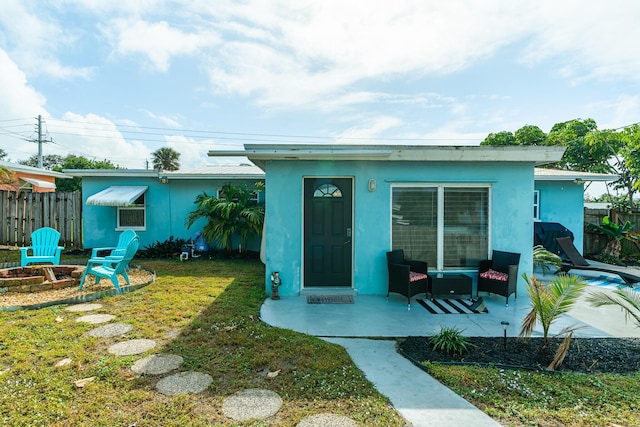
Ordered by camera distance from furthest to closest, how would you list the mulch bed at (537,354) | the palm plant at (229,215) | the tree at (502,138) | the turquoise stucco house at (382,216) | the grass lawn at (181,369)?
1. the tree at (502,138)
2. the palm plant at (229,215)
3. the turquoise stucco house at (382,216)
4. the mulch bed at (537,354)
5. the grass lawn at (181,369)

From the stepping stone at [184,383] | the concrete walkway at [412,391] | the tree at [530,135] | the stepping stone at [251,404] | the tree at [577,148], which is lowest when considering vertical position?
the concrete walkway at [412,391]

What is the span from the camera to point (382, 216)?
660 cm

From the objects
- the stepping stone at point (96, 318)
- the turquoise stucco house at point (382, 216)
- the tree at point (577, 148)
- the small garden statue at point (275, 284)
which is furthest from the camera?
the tree at point (577, 148)

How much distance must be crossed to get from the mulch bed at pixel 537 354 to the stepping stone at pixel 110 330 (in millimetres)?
3721

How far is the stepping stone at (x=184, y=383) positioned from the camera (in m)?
3.08

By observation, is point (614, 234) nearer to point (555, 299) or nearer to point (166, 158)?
point (555, 299)

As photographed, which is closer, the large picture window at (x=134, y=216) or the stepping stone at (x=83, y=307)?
the stepping stone at (x=83, y=307)

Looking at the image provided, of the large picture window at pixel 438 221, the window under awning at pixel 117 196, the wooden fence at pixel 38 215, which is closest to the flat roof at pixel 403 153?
the large picture window at pixel 438 221

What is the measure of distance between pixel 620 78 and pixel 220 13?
12.7m

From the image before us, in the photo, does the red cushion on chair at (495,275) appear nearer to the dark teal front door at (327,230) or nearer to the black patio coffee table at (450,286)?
the black patio coffee table at (450,286)

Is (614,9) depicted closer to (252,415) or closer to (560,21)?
(560,21)

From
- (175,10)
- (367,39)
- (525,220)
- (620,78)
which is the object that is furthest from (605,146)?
(175,10)

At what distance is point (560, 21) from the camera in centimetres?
705

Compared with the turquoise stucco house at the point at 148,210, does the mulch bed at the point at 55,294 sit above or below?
below
